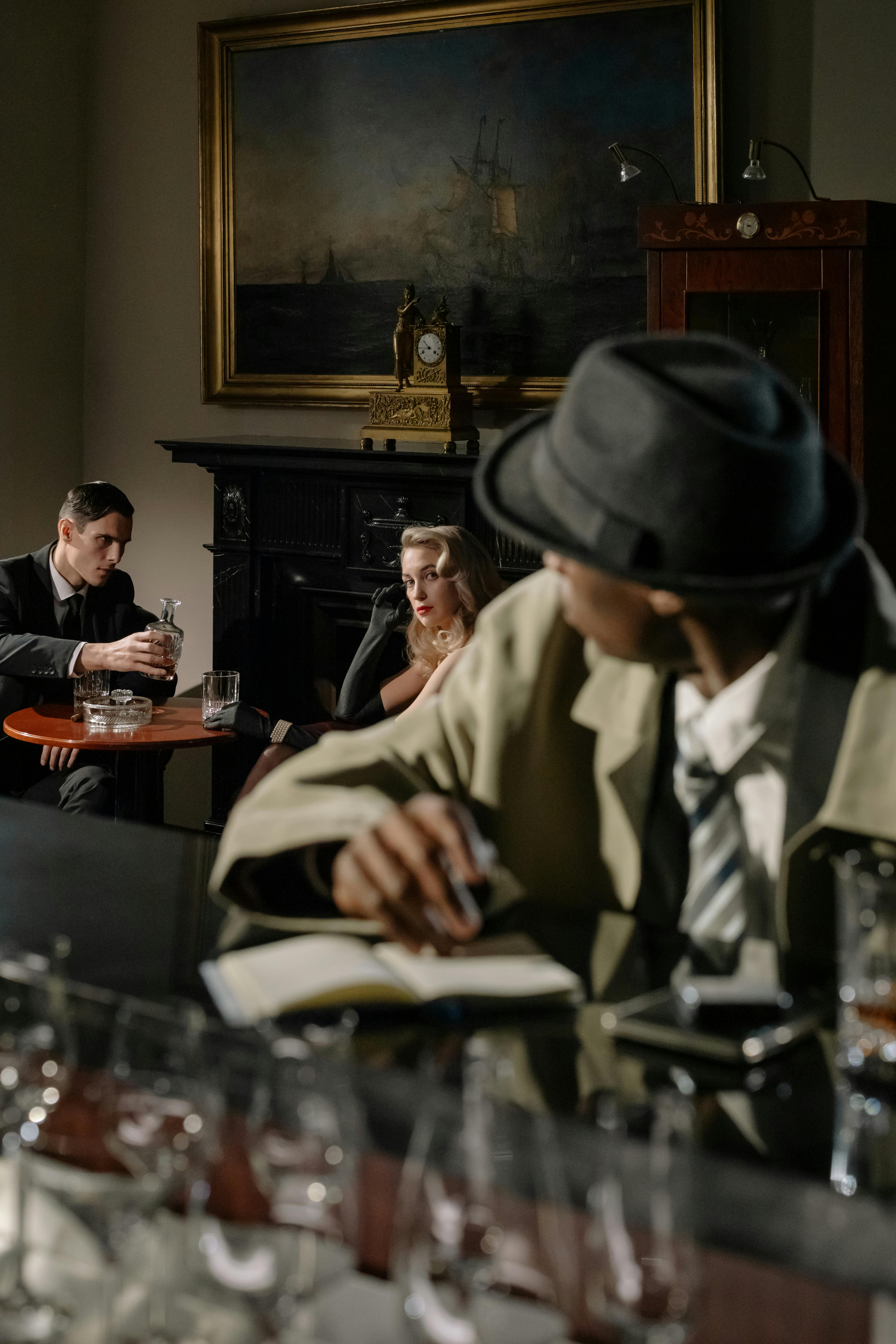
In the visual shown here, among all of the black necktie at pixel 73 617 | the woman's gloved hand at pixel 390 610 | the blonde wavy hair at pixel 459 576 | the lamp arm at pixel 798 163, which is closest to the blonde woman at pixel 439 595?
the blonde wavy hair at pixel 459 576

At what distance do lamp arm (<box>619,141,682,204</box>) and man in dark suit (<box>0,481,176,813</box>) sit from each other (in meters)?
2.02

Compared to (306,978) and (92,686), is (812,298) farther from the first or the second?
(306,978)

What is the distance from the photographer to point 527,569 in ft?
15.7

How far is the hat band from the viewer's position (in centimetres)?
132

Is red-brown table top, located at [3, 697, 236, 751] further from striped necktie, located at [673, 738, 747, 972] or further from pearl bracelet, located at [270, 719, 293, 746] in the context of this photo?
striped necktie, located at [673, 738, 747, 972]

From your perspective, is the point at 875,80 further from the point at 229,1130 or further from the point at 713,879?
the point at 229,1130

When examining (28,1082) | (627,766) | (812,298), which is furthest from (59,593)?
(28,1082)

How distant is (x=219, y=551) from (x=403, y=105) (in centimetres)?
181

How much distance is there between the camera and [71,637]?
16.3ft

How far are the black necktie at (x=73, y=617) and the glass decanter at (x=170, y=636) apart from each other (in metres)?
0.35

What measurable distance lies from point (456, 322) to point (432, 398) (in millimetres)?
412

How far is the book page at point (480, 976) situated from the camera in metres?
1.12

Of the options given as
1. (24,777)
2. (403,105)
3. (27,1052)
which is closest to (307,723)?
(24,777)

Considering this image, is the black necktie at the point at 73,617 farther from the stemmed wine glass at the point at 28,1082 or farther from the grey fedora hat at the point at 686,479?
the stemmed wine glass at the point at 28,1082
